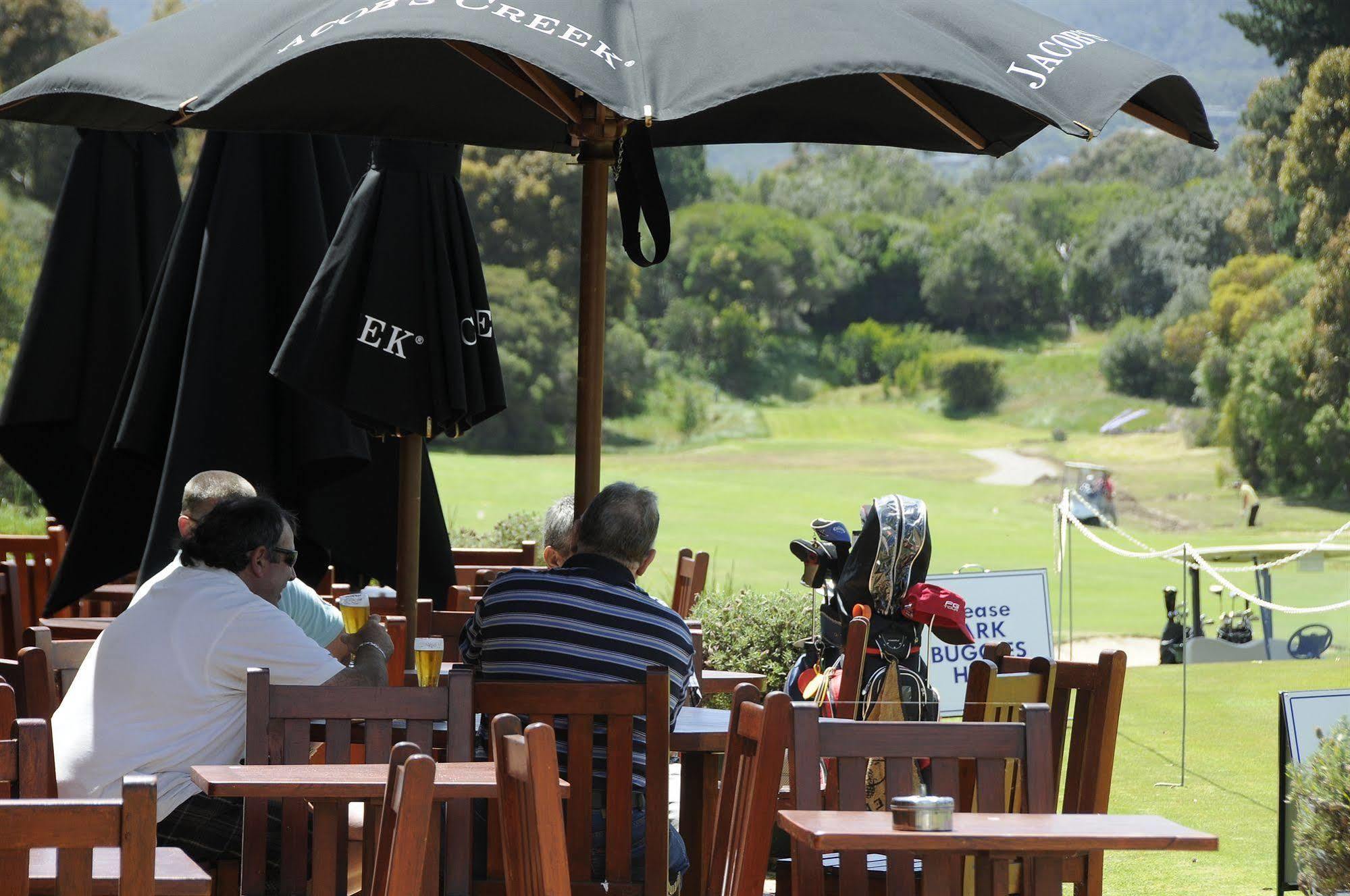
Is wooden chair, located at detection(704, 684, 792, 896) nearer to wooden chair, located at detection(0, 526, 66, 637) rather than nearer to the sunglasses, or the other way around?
the sunglasses

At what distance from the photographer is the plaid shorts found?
290cm

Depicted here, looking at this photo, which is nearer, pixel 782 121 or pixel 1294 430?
pixel 782 121

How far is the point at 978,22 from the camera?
289cm

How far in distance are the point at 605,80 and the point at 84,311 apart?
2856 mm

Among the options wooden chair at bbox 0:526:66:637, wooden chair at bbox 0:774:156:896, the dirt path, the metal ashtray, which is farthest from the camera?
the dirt path

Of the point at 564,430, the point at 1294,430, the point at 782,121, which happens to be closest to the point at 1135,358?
the point at 1294,430

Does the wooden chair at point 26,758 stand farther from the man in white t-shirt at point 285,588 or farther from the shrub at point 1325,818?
the shrub at point 1325,818

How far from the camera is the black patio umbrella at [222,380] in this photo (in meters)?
4.02

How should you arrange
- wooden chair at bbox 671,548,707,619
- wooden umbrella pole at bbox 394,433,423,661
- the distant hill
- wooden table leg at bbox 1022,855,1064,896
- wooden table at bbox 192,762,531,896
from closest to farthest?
wooden table at bbox 192,762,531,896, wooden table leg at bbox 1022,855,1064,896, wooden umbrella pole at bbox 394,433,423,661, wooden chair at bbox 671,548,707,619, the distant hill

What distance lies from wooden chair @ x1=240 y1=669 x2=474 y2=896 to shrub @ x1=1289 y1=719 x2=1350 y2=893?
173 cm

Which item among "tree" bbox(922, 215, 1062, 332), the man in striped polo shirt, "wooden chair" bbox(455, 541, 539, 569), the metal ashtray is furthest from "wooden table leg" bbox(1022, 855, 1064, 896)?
"tree" bbox(922, 215, 1062, 332)

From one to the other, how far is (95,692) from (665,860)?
108cm

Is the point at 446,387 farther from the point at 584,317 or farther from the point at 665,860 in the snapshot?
the point at 665,860

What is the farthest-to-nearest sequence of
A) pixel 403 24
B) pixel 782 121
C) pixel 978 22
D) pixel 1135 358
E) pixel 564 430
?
pixel 1135 358
pixel 564 430
pixel 782 121
pixel 978 22
pixel 403 24
